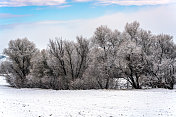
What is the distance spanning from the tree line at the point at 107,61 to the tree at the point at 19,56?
3400 millimetres

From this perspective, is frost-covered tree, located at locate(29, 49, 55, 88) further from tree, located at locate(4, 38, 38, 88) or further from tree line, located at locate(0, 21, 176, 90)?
tree, located at locate(4, 38, 38, 88)

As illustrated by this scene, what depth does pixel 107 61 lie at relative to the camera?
33.3 meters

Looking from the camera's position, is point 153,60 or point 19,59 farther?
point 19,59

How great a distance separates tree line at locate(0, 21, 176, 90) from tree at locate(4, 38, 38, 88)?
134 inches

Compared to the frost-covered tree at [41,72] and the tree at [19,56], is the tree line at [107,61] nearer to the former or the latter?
the frost-covered tree at [41,72]

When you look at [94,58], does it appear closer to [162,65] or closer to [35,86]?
[162,65]

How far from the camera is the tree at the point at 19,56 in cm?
4450

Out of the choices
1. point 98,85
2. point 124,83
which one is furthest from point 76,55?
point 124,83

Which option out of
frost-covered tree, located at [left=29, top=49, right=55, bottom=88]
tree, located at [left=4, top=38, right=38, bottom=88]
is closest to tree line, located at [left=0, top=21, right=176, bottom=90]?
frost-covered tree, located at [left=29, top=49, right=55, bottom=88]

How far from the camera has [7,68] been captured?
46.3m

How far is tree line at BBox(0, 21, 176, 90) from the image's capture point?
31375mm

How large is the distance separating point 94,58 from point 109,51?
10.4 feet

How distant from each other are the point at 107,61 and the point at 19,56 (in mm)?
22479

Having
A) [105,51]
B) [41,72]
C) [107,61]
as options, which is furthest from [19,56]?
[107,61]
